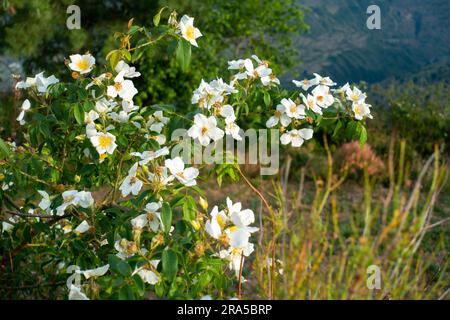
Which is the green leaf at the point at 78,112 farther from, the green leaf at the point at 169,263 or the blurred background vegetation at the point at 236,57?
the blurred background vegetation at the point at 236,57

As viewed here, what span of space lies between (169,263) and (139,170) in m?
0.39

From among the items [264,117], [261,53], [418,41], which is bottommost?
[264,117]

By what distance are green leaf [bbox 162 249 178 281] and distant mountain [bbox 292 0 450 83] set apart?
26.2m

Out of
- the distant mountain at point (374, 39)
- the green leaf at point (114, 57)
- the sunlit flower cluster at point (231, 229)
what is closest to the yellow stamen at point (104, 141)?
the green leaf at point (114, 57)

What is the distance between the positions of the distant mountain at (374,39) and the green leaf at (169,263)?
26209 mm

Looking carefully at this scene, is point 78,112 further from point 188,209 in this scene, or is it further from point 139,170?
point 188,209

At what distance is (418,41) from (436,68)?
1210 centimetres

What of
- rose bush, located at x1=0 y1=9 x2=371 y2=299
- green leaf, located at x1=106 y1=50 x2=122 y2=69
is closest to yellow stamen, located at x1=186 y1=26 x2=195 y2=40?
rose bush, located at x1=0 y1=9 x2=371 y2=299

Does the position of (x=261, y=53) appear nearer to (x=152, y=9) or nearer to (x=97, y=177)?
(x=152, y=9)

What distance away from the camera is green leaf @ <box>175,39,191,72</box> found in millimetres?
1896

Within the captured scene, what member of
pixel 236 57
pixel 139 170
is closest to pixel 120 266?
pixel 139 170

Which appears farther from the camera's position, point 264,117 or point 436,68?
point 436,68
